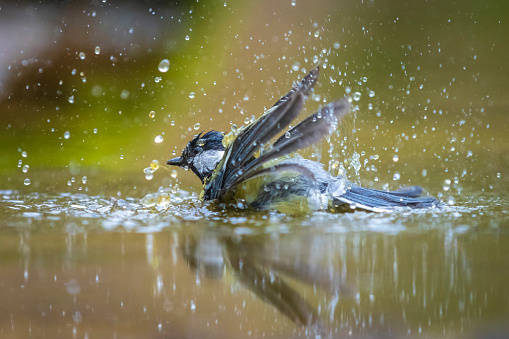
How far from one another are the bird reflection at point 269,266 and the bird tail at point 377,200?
44 cm

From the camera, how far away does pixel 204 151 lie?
2.49 m

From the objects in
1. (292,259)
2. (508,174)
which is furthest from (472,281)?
(508,174)

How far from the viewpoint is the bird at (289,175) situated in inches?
76.9

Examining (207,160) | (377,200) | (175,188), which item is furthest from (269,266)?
(175,188)

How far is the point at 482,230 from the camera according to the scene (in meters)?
1.71

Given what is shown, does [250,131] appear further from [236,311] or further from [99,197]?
[236,311]

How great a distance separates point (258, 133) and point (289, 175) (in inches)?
6.1

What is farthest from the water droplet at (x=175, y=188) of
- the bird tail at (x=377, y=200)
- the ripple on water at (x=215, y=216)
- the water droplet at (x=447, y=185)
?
the water droplet at (x=447, y=185)

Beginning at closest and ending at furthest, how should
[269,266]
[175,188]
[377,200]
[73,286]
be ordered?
[73,286] → [269,266] → [377,200] → [175,188]

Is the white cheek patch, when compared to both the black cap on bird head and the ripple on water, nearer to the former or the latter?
the black cap on bird head

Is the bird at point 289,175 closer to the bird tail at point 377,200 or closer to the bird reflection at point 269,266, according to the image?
the bird tail at point 377,200

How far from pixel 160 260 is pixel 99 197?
987mm

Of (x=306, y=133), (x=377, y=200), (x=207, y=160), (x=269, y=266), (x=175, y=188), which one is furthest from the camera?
(x=175, y=188)

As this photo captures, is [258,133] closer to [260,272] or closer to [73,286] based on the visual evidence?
[260,272]
